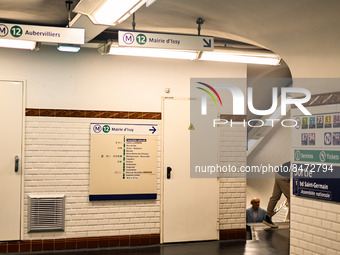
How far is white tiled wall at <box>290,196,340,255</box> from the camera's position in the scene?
211 inches

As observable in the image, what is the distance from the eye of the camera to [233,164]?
8.23 meters

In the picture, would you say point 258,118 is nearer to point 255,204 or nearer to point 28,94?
point 255,204

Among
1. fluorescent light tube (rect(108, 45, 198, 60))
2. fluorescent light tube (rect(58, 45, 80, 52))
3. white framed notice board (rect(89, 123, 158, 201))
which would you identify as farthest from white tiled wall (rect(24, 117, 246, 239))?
fluorescent light tube (rect(108, 45, 198, 60))

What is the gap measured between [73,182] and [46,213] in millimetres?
625

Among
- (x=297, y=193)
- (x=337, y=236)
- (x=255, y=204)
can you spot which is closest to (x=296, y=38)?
(x=297, y=193)

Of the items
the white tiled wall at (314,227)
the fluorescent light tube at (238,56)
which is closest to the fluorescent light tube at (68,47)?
the fluorescent light tube at (238,56)

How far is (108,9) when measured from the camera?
413 centimetres

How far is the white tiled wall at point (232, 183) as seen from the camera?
8.14 meters

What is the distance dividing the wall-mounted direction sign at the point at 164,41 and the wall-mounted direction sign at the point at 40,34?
24.4 inches

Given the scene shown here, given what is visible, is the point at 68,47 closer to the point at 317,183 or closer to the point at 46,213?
the point at 46,213

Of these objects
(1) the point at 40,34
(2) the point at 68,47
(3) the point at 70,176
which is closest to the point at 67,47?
(2) the point at 68,47

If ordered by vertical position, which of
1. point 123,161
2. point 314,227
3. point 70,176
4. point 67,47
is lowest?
point 314,227

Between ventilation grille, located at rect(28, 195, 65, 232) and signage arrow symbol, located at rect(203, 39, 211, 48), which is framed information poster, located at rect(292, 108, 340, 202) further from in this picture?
ventilation grille, located at rect(28, 195, 65, 232)

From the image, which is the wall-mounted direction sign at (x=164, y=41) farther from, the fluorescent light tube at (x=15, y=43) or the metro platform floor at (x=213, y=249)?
the metro platform floor at (x=213, y=249)
